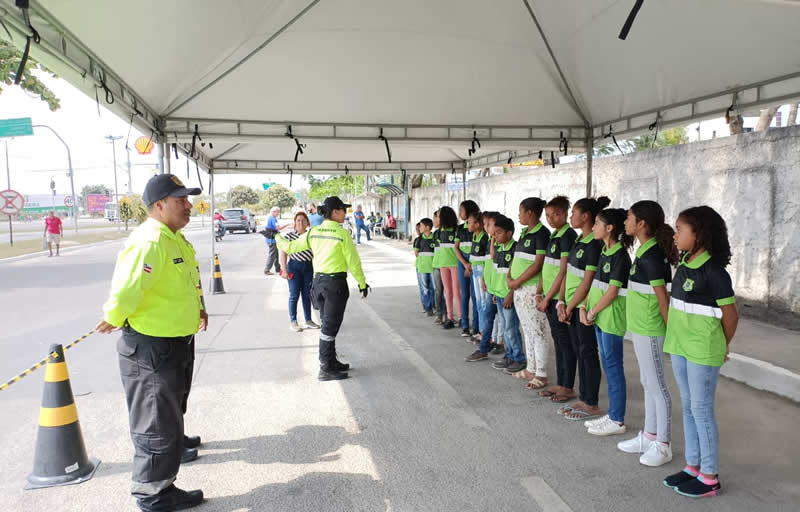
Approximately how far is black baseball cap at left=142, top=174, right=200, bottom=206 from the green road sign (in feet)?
54.4

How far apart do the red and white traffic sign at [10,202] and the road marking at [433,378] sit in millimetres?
16598

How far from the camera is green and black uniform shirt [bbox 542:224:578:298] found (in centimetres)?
452

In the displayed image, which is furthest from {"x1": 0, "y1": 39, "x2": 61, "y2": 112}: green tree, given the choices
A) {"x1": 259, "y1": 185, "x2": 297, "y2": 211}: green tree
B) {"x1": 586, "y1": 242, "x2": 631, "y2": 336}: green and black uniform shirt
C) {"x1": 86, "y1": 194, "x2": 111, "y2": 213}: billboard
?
{"x1": 86, "y1": 194, "x2": 111, "y2": 213}: billboard

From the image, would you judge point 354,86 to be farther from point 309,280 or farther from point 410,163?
point 410,163

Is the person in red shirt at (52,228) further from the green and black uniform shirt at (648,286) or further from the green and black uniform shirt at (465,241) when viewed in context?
the green and black uniform shirt at (648,286)

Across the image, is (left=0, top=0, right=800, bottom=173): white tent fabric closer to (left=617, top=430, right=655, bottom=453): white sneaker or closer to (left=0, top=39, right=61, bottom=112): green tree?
(left=617, top=430, right=655, bottom=453): white sneaker

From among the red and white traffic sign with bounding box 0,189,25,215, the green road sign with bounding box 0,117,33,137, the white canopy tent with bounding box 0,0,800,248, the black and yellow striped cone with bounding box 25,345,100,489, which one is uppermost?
the green road sign with bounding box 0,117,33,137

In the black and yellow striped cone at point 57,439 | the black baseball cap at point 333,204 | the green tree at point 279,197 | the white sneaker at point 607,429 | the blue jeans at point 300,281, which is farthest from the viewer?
the green tree at point 279,197

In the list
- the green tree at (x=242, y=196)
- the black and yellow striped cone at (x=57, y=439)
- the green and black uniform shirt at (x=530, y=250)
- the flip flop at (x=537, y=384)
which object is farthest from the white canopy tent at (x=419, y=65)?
the green tree at (x=242, y=196)

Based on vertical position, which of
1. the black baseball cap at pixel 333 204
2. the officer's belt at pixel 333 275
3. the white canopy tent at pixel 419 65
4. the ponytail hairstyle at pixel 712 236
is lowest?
the officer's belt at pixel 333 275

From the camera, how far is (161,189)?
2982 mm

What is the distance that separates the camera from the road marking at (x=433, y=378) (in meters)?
4.18

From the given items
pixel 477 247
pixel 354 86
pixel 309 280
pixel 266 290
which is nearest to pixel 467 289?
pixel 477 247

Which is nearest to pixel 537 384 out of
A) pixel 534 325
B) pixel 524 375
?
pixel 524 375
